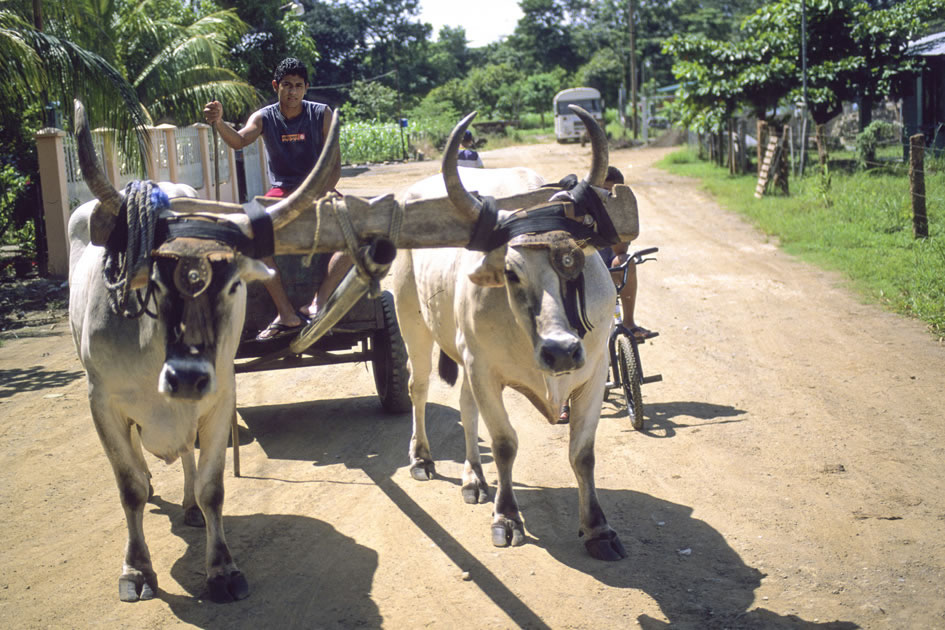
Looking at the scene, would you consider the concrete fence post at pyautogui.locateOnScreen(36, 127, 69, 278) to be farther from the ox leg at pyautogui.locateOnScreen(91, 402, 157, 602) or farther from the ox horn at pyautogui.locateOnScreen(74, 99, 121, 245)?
the ox horn at pyautogui.locateOnScreen(74, 99, 121, 245)

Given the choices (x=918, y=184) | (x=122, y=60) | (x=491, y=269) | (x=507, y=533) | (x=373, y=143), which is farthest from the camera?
(x=373, y=143)

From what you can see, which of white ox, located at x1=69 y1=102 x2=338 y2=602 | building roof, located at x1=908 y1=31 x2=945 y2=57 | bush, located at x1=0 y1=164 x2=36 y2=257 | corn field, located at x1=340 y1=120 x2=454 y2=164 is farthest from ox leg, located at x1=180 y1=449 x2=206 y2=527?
corn field, located at x1=340 y1=120 x2=454 y2=164

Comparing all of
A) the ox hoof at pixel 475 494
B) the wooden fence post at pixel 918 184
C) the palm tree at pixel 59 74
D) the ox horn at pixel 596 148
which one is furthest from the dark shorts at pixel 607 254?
the palm tree at pixel 59 74

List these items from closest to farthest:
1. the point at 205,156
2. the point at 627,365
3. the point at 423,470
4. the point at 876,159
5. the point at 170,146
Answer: the point at 423,470 < the point at 627,365 < the point at 170,146 < the point at 205,156 < the point at 876,159

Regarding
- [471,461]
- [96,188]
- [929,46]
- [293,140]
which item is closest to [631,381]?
[471,461]

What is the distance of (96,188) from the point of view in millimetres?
3734

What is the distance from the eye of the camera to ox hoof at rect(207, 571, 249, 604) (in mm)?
4082

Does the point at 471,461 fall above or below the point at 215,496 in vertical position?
below

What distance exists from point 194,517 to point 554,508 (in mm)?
1946

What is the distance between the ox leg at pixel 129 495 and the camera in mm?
4105

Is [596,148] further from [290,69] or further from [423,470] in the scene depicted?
[290,69]

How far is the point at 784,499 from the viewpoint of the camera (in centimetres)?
484

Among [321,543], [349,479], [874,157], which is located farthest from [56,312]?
[874,157]

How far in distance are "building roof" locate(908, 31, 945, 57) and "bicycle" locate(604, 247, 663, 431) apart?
16.8 m
